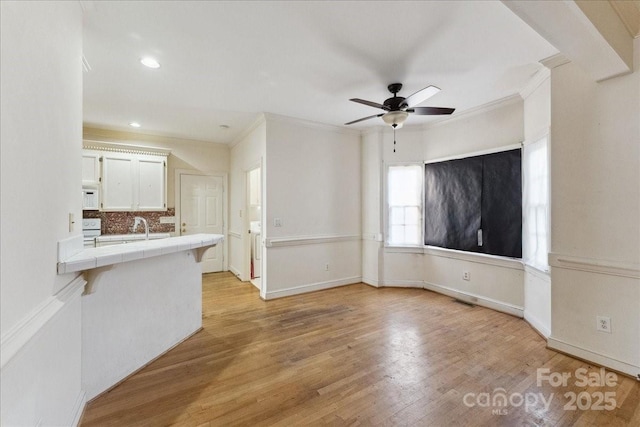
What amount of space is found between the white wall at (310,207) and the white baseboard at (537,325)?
248 centimetres

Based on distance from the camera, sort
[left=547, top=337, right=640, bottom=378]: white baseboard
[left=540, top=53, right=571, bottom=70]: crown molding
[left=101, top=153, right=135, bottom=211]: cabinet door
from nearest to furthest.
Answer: [left=547, top=337, right=640, bottom=378]: white baseboard
[left=540, top=53, right=571, bottom=70]: crown molding
[left=101, top=153, right=135, bottom=211]: cabinet door

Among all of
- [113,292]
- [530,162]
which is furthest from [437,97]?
[113,292]

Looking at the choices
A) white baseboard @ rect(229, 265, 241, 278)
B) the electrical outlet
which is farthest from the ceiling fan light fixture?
white baseboard @ rect(229, 265, 241, 278)

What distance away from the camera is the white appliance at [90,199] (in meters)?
4.47

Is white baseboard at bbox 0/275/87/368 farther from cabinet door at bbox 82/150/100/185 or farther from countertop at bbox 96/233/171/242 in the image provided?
cabinet door at bbox 82/150/100/185

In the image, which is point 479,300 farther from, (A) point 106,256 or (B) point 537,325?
(A) point 106,256

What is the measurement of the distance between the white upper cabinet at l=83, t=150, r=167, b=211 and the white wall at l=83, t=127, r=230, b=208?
281 mm

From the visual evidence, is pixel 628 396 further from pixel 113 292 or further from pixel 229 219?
pixel 229 219

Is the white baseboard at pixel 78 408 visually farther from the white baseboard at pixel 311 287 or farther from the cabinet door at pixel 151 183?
the cabinet door at pixel 151 183

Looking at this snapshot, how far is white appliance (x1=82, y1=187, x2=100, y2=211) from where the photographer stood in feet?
14.7

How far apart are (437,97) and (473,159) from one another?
1075 mm

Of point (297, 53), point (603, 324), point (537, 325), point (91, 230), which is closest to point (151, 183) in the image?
point (91, 230)

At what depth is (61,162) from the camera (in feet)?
5.03

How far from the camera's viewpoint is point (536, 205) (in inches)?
124
